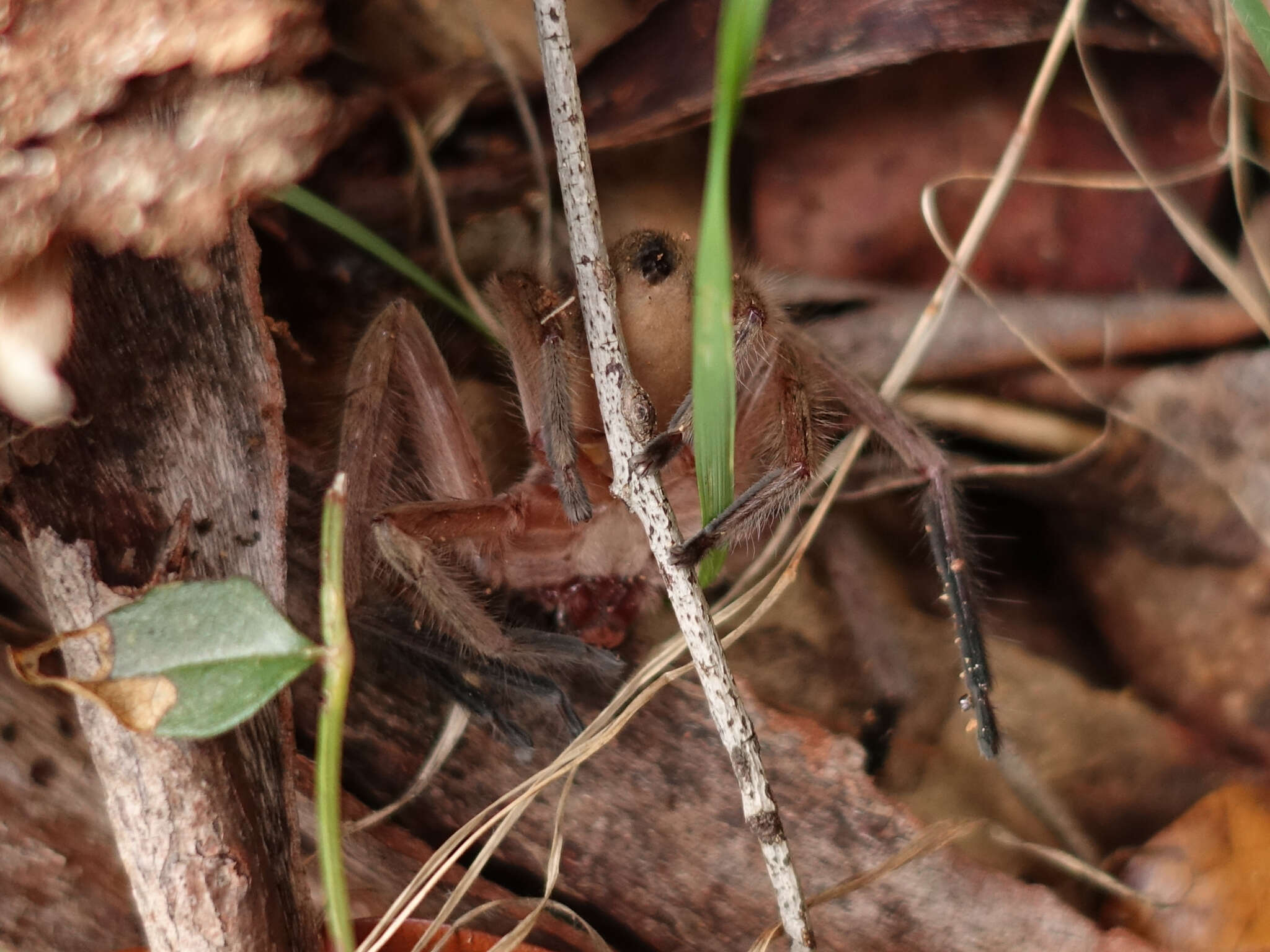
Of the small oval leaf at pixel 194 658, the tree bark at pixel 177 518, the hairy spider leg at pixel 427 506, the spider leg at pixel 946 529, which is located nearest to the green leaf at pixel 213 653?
the small oval leaf at pixel 194 658

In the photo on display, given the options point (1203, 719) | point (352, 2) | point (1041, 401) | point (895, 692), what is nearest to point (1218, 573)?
point (1203, 719)

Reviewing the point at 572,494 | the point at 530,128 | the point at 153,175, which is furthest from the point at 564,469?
the point at 530,128

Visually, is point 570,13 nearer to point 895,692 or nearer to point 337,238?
point 337,238

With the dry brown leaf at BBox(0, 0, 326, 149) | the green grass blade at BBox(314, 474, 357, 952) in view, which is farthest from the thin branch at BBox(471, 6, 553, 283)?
the green grass blade at BBox(314, 474, 357, 952)

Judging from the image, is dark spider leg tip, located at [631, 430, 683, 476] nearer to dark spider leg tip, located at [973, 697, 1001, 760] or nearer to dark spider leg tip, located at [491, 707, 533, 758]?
dark spider leg tip, located at [491, 707, 533, 758]

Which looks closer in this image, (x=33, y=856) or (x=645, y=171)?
(x=33, y=856)

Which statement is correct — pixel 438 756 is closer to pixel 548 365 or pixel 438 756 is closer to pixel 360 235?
pixel 548 365

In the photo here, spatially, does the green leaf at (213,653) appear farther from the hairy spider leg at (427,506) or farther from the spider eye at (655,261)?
the spider eye at (655,261)
